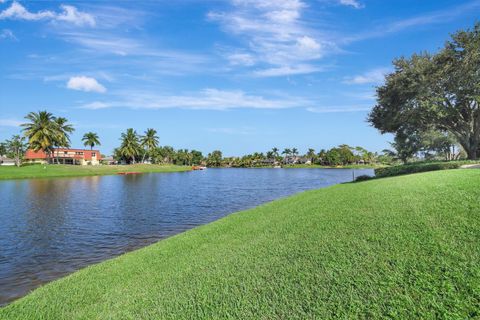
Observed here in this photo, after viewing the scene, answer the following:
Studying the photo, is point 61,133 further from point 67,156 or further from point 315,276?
point 315,276

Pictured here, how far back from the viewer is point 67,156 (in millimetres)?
110375

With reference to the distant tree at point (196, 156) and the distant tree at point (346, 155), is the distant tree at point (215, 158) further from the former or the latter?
the distant tree at point (346, 155)

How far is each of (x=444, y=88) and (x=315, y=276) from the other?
27274mm

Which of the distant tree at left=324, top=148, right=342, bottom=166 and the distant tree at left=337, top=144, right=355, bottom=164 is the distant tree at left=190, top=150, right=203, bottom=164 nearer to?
the distant tree at left=324, top=148, right=342, bottom=166

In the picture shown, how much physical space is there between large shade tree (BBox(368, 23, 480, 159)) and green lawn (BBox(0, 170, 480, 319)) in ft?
64.8

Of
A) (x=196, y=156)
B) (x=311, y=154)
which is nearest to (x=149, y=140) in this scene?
(x=196, y=156)

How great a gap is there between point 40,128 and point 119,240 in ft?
243

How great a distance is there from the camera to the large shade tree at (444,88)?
23922mm

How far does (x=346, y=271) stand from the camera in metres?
5.34

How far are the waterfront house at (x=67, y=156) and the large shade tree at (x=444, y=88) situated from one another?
109511 mm

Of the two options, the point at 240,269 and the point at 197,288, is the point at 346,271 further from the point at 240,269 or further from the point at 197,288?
the point at 197,288

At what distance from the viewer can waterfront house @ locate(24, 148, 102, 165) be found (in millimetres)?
106062

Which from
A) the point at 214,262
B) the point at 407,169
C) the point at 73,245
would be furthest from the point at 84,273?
the point at 407,169

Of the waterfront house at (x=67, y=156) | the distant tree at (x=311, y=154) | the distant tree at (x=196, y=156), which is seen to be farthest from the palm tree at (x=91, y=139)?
the distant tree at (x=311, y=154)
